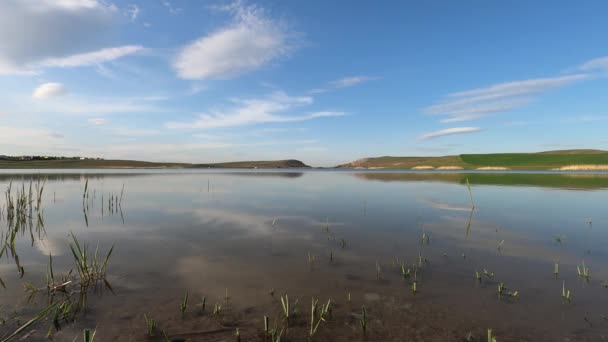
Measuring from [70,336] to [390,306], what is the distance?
5.83 m

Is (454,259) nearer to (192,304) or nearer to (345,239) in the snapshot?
Answer: (345,239)

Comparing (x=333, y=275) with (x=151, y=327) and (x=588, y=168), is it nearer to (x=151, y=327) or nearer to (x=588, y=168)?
(x=151, y=327)

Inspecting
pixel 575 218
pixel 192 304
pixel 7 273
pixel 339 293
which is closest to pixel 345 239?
pixel 339 293

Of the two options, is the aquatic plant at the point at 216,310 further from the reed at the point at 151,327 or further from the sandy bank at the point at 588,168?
the sandy bank at the point at 588,168

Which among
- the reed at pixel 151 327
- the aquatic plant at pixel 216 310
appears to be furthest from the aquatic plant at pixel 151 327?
the aquatic plant at pixel 216 310

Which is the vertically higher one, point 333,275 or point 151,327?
point 151,327

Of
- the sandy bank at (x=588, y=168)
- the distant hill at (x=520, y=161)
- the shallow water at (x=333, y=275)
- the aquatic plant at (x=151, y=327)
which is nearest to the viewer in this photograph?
the aquatic plant at (x=151, y=327)

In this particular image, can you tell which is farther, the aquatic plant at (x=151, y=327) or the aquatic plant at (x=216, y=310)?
the aquatic plant at (x=216, y=310)

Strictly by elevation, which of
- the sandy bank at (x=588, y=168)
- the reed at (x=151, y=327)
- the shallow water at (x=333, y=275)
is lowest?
the shallow water at (x=333, y=275)

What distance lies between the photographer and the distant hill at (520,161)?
97062 millimetres

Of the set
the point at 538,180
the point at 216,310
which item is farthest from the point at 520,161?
the point at 216,310

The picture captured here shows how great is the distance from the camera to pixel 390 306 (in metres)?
5.53

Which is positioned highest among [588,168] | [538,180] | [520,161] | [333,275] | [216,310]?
[520,161]

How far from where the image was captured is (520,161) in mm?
113188
